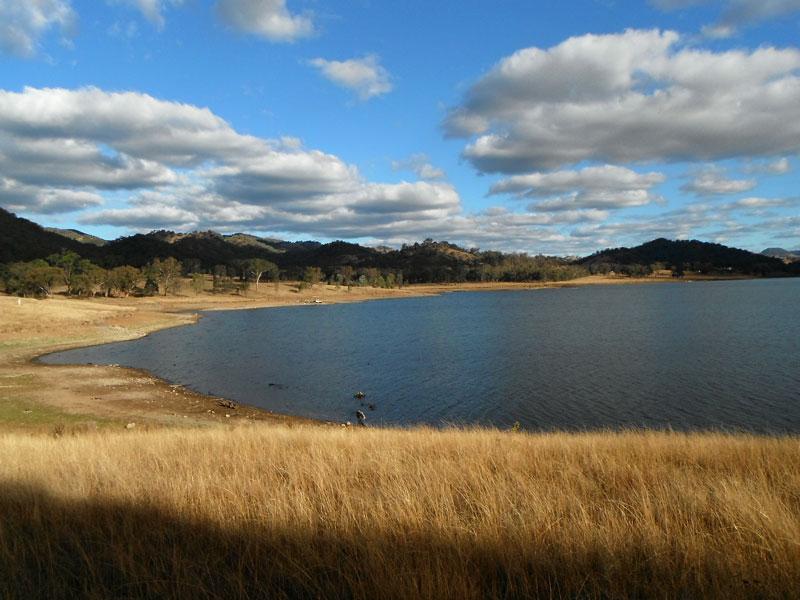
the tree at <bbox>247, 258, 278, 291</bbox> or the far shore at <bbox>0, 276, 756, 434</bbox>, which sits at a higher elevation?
the tree at <bbox>247, 258, 278, 291</bbox>

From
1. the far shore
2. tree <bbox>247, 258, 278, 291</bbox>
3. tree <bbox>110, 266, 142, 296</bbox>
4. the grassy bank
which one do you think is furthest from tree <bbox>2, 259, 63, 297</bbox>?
tree <bbox>247, 258, 278, 291</bbox>

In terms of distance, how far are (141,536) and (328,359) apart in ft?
138

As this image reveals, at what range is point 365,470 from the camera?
727 centimetres

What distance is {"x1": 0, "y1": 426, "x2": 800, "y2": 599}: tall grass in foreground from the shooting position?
3896 millimetres

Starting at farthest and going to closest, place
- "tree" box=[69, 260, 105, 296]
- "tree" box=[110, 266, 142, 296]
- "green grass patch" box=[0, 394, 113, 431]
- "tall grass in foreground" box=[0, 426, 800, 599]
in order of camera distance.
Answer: "tree" box=[110, 266, 142, 296], "tree" box=[69, 260, 105, 296], "green grass patch" box=[0, 394, 113, 431], "tall grass in foreground" box=[0, 426, 800, 599]

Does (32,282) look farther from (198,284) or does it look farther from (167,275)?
(198,284)

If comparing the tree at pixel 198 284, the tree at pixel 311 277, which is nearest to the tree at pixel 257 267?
the tree at pixel 311 277

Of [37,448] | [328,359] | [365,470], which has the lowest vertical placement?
[328,359]

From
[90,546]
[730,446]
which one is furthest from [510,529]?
[730,446]

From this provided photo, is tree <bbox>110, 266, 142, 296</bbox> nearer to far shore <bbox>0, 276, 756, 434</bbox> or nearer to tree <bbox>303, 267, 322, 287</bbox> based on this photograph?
far shore <bbox>0, 276, 756, 434</bbox>

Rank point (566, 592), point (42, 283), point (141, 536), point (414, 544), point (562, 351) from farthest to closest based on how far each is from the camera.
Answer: point (42, 283) → point (562, 351) → point (141, 536) → point (414, 544) → point (566, 592)

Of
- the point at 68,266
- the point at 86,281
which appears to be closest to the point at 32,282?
the point at 86,281

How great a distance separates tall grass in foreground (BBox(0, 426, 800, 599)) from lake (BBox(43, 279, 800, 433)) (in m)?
16.3

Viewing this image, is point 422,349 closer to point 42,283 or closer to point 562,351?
point 562,351
